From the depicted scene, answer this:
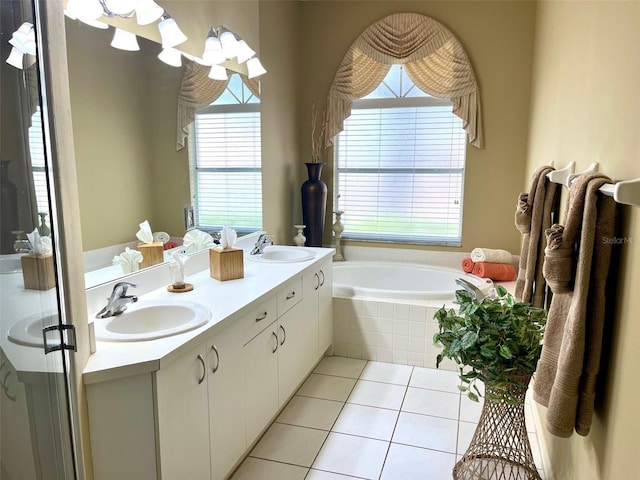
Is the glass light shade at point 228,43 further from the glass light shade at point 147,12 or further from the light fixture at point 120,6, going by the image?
the light fixture at point 120,6

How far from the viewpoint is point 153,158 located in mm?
2309

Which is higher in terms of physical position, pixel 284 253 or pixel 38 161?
pixel 38 161

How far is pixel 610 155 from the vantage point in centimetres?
147

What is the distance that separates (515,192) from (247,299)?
2.74 meters

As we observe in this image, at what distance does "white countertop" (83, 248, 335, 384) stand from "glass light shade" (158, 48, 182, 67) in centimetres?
112

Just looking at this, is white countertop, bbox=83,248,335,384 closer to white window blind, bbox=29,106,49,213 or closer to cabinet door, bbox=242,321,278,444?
cabinet door, bbox=242,321,278,444

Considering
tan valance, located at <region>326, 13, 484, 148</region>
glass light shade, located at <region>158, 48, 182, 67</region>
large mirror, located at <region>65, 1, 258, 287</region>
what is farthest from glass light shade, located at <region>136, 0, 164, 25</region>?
tan valance, located at <region>326, 13, 484, 148</region>

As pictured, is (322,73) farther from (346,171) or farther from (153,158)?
(153,158)

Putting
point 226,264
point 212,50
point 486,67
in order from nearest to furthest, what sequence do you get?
point 226,264
point 212,50
point 486,67

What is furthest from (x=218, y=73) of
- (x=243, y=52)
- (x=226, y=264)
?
(x=226, y=264)

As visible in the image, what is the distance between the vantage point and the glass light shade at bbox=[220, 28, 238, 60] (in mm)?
2869

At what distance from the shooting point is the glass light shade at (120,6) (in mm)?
1964

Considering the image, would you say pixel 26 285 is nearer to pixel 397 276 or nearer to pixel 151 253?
pixel 151 253

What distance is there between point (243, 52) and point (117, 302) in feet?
6.15
